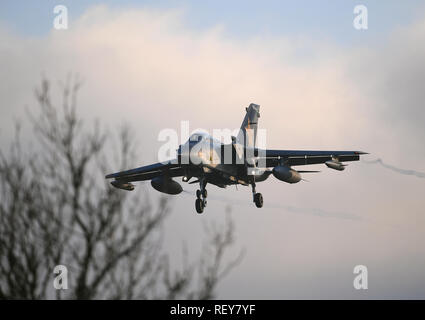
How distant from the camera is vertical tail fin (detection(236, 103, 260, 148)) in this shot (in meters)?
49.4

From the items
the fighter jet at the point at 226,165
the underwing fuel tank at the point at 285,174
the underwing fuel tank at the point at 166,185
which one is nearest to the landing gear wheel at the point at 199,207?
the fighter jet at the point at 226,165

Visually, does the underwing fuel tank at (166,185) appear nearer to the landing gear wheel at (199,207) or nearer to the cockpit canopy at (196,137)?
the landing gear wheel at (199,207)

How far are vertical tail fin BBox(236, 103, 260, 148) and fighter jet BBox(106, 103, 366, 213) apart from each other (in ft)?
0.40

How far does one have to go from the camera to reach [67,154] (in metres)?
17.5

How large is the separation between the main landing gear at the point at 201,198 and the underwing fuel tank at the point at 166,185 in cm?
312

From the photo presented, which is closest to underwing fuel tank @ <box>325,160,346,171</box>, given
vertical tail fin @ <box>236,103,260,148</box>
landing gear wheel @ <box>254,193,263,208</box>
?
landing gear wheel @ <box>254,193,263,208</box>

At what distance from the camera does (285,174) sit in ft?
141

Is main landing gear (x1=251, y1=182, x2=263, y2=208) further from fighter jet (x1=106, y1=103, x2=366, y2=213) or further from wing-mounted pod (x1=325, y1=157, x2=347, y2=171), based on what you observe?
wing-mounted pod (x1=325, y1=157, x2=347, y2=171)

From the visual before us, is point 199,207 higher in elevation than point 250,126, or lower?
lower

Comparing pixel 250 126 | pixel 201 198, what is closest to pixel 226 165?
pixel 201 198

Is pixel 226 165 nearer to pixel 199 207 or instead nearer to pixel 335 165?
pixel 199 207

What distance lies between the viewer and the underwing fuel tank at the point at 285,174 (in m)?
43.1

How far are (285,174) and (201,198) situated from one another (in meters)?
5.66
